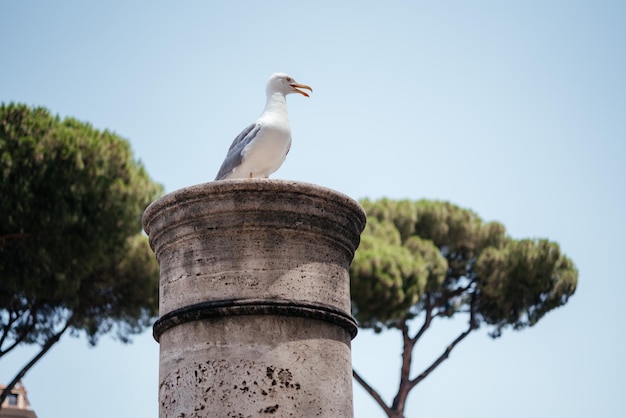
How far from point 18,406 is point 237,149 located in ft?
113

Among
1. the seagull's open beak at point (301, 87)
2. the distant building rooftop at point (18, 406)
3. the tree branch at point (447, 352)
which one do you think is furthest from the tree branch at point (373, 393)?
the seagull's open beak at point (301, 87)

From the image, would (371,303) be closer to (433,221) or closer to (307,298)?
(433,221)

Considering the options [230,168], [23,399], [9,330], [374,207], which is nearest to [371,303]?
[374,207]

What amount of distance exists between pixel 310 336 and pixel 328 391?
255 mm

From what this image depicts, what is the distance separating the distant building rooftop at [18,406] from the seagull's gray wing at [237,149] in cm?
3143

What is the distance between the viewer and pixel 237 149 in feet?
16.8

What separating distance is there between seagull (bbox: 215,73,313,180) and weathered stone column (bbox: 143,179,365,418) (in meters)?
0.93

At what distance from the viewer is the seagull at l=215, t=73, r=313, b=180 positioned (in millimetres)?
5039

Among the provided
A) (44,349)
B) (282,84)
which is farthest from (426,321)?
(282,84)

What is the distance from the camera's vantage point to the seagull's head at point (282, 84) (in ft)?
17.4

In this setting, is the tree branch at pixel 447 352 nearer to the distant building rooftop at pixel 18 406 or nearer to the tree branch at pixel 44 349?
the tree branch at pixel 44 349

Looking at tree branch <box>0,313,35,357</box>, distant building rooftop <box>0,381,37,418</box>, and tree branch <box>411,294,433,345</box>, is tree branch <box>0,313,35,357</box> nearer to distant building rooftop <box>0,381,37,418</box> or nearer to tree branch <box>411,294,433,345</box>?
tree branch <box>411,294,433,345</box>

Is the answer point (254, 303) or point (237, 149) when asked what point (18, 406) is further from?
point (254, 303)

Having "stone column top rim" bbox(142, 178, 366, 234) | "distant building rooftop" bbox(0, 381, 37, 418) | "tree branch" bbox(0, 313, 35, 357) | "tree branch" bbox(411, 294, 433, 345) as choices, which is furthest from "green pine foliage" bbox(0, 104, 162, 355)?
"distant building rooftop" bbox(0, 381, 37, 418)
